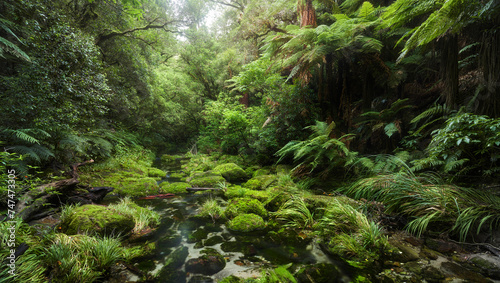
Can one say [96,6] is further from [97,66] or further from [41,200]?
[41,200]

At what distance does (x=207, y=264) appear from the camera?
2775mm

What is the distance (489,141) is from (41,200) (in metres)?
7.12

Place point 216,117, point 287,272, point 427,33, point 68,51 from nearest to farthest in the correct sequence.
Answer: point 287,272, point 427,33, point 68,51, point 216,117

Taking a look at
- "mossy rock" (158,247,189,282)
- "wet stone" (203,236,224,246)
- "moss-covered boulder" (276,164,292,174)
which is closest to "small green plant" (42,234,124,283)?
"mossy rock" (158,247,189,282)

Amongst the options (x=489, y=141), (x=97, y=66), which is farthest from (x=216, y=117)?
(x=489, y=141)

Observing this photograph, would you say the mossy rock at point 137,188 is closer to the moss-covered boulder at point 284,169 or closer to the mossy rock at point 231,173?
the mossy rock at point 231,173

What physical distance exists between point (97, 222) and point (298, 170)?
5.10 meters

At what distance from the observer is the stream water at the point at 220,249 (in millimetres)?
2605

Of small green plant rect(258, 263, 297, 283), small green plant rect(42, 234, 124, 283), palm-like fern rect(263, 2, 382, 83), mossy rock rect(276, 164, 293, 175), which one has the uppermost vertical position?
palm-like fern rect(263, 2, 382, 83)

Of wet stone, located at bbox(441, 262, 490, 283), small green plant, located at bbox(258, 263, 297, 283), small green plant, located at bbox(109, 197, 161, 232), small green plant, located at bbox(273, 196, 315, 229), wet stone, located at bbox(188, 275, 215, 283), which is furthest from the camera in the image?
small green plant, located at bbox(273, 196, 315, 229)

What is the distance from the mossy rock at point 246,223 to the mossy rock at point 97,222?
187 centimetres

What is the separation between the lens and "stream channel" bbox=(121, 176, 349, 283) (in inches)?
102

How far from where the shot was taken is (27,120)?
4363mm

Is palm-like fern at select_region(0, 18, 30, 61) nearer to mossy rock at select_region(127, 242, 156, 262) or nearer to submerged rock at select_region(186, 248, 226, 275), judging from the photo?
mossy rock at select_region(127, 242, 156, 262)
